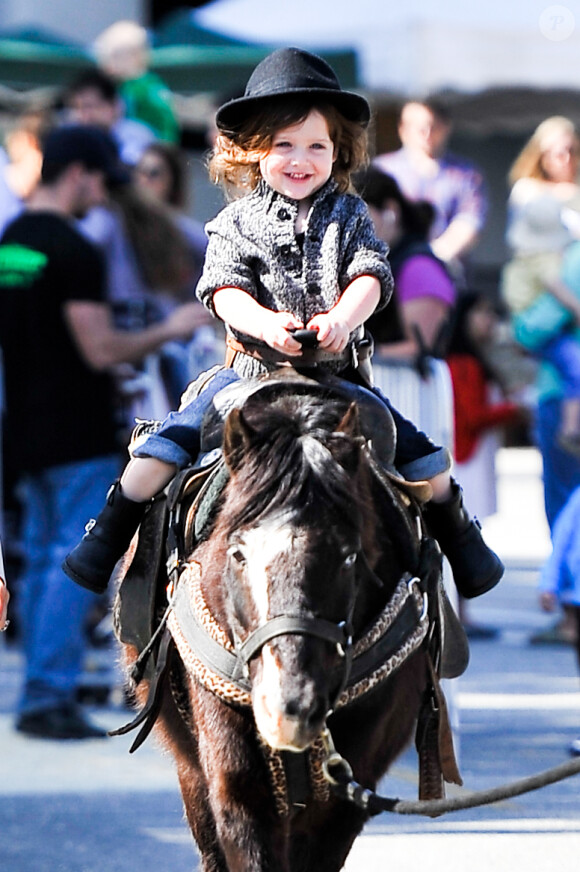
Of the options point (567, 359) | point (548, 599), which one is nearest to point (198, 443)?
point (548, 599)

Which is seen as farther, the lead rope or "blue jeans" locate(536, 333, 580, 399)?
"blue jeans" locate(536, 333, 580, 399)

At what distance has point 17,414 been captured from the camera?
327 inches

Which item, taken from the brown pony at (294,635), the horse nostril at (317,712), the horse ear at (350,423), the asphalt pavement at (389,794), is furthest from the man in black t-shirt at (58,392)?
the horse nostril at (317,712)

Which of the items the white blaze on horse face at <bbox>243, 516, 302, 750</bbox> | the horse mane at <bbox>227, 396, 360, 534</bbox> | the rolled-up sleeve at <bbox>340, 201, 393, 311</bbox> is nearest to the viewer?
the white blaze on horse face at <bbox>243, 516, 302, 750</bbox>

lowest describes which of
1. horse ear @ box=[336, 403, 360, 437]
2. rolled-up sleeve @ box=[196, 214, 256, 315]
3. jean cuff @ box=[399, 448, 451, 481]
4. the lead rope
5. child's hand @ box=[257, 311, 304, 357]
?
the lead rope

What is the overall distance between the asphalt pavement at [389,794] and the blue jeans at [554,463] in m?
0.92

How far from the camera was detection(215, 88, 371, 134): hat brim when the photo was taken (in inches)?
172

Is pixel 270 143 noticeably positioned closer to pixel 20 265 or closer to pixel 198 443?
pixel 198 443

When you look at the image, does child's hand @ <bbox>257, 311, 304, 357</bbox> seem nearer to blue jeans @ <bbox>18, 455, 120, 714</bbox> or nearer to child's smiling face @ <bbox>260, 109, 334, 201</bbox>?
child's smiling face @ <bbox>260, 109, 334, 201</bbox>

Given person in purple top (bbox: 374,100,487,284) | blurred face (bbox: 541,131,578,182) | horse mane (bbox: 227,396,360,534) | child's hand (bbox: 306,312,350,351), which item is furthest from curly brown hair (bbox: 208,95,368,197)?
person in purple top (bbox: 374,100,487,284)

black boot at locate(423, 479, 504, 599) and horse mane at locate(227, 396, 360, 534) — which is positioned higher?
horse mane at locate(227, 396, 360, 534)

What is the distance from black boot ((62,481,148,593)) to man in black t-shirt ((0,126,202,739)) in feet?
10.0

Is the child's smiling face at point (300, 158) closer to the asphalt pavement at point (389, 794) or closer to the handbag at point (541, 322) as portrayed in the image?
the asphalt pavement at point (389, 794)

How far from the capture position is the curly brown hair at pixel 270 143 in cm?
440
